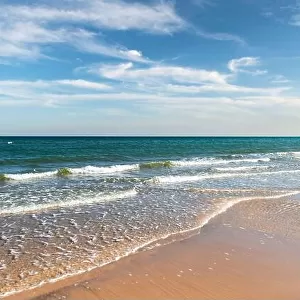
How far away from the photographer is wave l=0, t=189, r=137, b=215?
448 inches

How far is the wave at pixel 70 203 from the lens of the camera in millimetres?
11383

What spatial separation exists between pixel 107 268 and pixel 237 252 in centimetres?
286

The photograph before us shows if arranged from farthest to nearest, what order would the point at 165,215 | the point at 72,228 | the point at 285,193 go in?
the point at 285,193, the point at 165,215, the point at 72,228

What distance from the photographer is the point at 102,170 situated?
25.1 m

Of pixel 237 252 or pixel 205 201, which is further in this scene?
pixel 205 201

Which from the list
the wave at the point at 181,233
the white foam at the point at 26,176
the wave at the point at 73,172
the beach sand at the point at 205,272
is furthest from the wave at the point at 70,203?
the wave at the point at 73,172

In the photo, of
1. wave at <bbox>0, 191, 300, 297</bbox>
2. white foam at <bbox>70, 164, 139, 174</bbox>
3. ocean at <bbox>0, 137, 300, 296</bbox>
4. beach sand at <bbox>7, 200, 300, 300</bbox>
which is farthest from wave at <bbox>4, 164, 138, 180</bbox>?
beach sand at <bbox>7, 200, 300, 300</bbox>

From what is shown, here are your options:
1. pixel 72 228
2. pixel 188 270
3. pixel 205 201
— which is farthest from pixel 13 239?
pixel 205 201

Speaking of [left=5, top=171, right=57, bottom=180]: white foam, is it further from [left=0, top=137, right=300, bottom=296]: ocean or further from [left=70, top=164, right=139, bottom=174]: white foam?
[left=70, top=164, right=139, bottom=174]: white foam

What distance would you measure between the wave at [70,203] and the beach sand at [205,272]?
5.20 m

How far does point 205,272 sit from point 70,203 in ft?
23.8

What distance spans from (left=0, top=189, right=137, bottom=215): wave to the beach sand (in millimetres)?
5196

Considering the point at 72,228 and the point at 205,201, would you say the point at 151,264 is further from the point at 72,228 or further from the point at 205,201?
the point at 205,201

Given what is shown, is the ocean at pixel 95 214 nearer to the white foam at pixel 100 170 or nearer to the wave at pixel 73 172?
the wave at pixel 73 172
